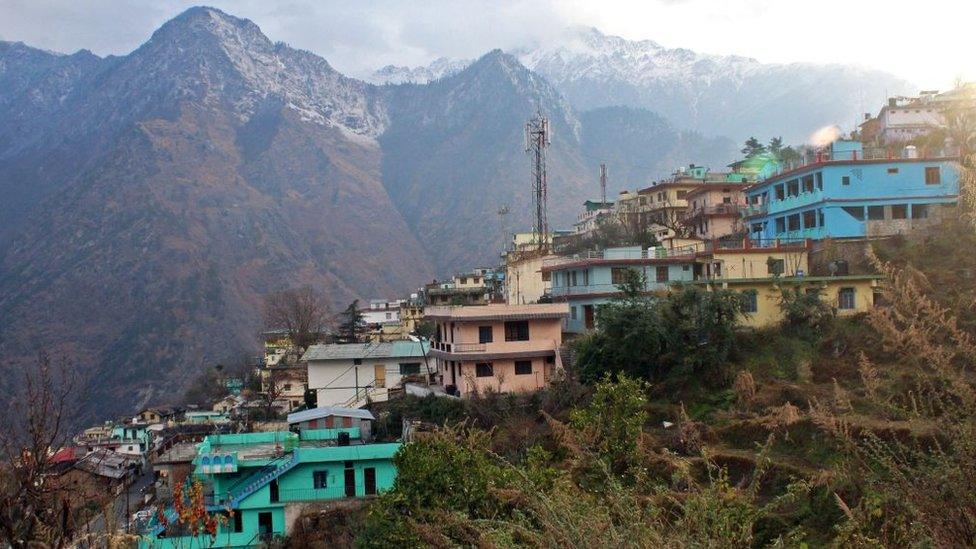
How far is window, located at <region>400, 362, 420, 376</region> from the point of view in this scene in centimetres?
3722

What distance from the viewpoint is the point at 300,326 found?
58812 mm

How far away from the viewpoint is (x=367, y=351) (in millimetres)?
37094

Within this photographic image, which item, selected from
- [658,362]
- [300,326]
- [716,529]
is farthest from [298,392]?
[716,529]

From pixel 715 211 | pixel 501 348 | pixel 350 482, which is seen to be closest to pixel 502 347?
pixel 501 348

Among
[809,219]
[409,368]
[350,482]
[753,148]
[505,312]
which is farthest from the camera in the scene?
[753,148]

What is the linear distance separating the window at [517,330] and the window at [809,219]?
11.2m

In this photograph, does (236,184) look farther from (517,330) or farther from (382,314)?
(517,330)

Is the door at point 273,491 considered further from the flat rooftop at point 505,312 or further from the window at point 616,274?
the window at point 616,274

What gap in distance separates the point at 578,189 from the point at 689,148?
30981 mm

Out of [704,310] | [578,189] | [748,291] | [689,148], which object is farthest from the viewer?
[689,148]

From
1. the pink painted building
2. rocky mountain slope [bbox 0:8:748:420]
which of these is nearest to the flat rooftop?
the pink painted building

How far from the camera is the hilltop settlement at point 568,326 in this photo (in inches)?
963

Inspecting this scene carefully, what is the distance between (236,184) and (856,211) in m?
122

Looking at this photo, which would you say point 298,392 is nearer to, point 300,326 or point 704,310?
point 300,326
